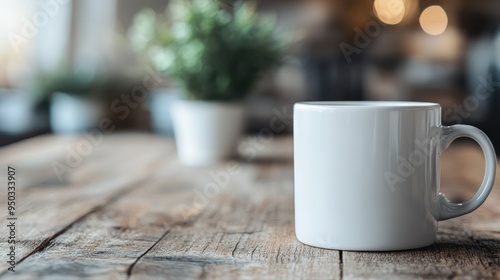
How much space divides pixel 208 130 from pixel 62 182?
1.62ft

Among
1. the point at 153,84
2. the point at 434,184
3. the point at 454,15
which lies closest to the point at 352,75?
the point at 454,15

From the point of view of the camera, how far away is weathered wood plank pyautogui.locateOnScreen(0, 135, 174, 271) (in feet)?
2.44

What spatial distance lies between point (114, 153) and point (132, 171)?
0.33m

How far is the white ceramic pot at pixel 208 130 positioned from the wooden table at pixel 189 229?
0.15 m

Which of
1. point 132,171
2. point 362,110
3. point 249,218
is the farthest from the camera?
point 132,171

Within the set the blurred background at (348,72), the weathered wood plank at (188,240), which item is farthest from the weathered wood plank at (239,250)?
the blurred background at (348,72)

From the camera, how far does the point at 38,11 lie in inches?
142

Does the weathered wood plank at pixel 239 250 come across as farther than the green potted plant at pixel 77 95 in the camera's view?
No

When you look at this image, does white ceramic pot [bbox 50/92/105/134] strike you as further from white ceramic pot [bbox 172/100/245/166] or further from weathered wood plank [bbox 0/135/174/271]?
white ceramic pot [bbox 172/100/245/166]

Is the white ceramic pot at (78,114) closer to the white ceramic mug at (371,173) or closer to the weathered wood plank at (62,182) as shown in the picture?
the weathered wood plank at (62,182)

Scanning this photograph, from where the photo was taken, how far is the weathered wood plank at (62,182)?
2.44 ft

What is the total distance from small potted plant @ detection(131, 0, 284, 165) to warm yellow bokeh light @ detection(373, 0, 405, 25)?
5.16 ft

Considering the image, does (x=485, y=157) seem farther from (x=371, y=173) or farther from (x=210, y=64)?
(x=210, y=64)

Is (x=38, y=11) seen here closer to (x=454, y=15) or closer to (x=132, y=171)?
(x=454, y=15)
